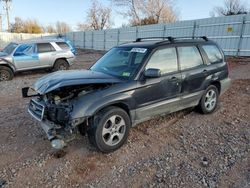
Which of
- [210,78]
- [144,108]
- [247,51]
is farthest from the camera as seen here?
[247,51]

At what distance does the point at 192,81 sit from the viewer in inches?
181

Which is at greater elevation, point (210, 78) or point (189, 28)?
point (189, 28)

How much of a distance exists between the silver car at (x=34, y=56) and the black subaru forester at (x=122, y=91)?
693cm

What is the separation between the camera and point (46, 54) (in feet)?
35.7

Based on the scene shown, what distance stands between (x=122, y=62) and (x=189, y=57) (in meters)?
1.39

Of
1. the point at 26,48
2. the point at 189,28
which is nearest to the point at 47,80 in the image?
the point at 26,48

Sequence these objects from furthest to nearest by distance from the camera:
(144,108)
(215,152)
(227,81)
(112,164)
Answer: (227,81) < (144,108) < (215,152) < (112,164)

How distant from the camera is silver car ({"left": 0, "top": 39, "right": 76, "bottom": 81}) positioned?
998 centimetres

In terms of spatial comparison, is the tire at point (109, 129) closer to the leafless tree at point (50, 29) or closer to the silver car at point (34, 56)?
the silver car at point (34, 56)

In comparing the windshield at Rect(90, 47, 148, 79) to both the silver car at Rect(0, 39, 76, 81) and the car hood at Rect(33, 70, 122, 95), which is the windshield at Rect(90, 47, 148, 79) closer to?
the car hood at Rect(33, 70, 122, 95)

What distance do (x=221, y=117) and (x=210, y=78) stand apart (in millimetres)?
889

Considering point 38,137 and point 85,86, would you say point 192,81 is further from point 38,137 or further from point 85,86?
point 38,137

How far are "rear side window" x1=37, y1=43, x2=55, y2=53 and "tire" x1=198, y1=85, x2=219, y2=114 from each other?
27.1 feet

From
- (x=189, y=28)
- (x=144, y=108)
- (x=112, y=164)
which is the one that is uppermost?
(x=189, y=28)
